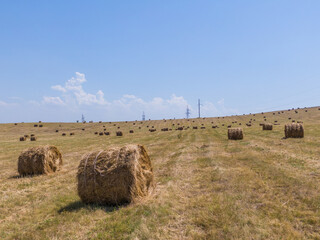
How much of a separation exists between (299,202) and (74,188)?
8.66 meters

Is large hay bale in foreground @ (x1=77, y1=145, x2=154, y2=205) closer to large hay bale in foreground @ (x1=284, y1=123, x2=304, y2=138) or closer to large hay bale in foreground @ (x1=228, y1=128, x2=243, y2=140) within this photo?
large hay bale in foreground @ (x1=228, y1=128, x2=243, y2=140)

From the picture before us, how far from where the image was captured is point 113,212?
6.50 m

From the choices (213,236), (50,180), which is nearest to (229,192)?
(213,236)

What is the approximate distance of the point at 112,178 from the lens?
23.2 feet

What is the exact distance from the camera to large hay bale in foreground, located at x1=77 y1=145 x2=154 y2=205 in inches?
278

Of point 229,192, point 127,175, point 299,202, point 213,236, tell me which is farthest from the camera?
point 229,192

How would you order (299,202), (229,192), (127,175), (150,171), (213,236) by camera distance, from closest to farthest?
1. (213,236)
2. (299,202)
3. (127,175)
4. (229,192)
5. (150,171)

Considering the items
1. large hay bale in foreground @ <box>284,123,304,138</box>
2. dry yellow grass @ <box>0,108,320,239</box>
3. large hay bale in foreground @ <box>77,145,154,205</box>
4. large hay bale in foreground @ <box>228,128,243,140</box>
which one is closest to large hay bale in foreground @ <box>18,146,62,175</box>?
dry yellow grass @ <box>0,108,320,239</box>

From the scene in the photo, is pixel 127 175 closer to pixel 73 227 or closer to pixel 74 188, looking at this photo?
pixel 73 227

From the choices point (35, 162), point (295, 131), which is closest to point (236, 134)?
point (295, 131)

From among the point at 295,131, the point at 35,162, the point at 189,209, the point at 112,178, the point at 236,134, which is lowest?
the point at 189,209

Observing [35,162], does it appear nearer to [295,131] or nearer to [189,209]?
[189,209]

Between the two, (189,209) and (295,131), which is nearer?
(189,209)

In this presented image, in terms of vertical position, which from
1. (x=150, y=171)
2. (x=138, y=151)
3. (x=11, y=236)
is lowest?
(x=11, y=236)
